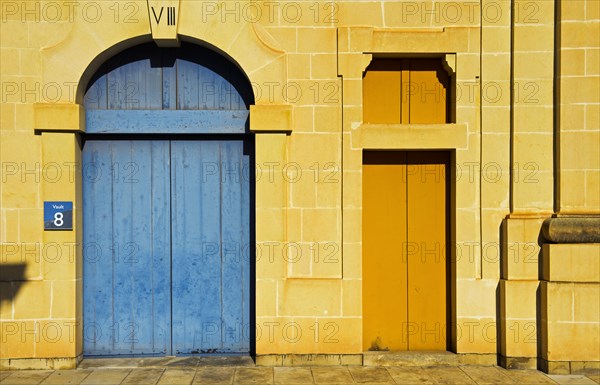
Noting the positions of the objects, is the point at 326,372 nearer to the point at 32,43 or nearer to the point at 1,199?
the point at 1,199

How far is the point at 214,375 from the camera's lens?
7.57m

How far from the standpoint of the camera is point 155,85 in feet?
27.3

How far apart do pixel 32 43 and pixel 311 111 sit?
3.85 metres

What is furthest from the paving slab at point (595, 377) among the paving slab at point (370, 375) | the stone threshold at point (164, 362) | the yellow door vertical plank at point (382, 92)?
the stone threshold at point (164, 362)

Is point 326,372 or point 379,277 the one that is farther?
point 379,277

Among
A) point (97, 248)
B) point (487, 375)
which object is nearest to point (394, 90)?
point (487, 375)

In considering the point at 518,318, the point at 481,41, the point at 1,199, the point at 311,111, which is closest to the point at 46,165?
the point at 1,199

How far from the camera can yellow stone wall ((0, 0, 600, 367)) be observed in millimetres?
7863

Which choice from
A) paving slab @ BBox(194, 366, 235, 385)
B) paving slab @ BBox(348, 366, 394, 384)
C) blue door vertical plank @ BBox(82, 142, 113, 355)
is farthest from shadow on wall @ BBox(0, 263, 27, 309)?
paving slab @ BBox(348, 366, 394, 384)

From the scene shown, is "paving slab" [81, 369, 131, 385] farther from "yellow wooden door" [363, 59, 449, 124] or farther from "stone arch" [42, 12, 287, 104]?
"yellow wooden door" [363, 59, 449, 124]

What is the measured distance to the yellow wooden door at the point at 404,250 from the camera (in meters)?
8.29

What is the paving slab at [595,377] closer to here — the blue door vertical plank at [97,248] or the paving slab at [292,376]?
the paving slab at [292,376]

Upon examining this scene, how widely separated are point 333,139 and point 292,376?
3.19m

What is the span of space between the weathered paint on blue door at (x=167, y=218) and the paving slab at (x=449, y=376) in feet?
8.55
